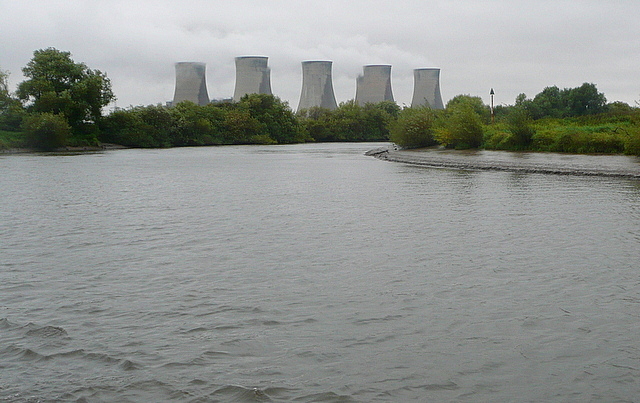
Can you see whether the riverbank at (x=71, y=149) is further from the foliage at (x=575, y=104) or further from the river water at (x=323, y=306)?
the river water at (x=323, y=306)

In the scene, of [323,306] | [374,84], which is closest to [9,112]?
[374,84]

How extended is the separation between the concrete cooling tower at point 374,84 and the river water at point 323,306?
80.7 m

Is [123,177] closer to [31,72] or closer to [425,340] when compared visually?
[425,340]

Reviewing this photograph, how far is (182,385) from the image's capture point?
13.9ft

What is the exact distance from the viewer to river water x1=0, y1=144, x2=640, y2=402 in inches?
169

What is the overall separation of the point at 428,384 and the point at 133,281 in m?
3.93

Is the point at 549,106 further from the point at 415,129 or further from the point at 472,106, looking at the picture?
the point at 415,129

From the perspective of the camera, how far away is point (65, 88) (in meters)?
68.8

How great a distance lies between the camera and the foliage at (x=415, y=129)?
47.2m

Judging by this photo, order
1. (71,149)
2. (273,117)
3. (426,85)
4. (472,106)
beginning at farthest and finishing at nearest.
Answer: (273,117)
(426,85)
(71,149)
(472,106)

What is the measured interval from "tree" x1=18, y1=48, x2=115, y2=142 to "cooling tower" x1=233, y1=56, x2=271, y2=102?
18.1 m

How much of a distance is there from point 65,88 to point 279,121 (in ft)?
117

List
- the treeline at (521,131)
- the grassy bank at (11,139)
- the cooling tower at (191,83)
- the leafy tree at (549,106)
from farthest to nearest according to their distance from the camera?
the cooling tower at (191,83) < the leafy tree at (549,106) < the grassy bank at (11,139) < the treeline at (521,131)

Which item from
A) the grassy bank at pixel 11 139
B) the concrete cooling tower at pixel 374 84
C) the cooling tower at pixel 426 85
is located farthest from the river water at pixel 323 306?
the concrete cooling tower at pixel 374 84
